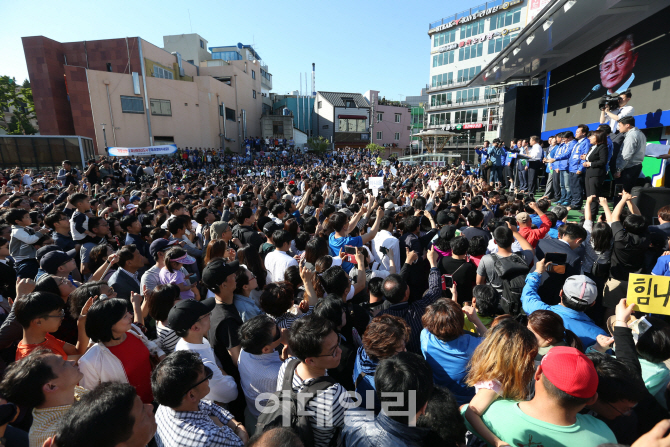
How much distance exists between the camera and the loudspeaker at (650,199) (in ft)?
17.6

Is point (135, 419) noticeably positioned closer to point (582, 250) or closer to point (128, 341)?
point (128, 341)

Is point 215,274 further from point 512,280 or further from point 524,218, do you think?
point 524,218

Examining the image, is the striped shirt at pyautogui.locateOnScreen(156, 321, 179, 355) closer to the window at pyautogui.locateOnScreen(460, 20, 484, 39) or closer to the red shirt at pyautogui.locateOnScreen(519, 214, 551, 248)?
the red shirt at pyautogui.locateOnScreen(519, 214, 551, 248)

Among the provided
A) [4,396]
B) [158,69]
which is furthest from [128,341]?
[158,69]

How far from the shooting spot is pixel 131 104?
2581 centimetres

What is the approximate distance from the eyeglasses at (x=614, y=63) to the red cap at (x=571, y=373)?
11.9 metres

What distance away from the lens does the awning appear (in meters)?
7.82

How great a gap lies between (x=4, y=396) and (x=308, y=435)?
152cm

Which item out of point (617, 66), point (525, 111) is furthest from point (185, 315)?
point (525, 111)

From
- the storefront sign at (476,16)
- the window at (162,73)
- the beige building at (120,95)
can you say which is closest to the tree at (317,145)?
the beige building at (120,95)

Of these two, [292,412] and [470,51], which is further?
[470,51]

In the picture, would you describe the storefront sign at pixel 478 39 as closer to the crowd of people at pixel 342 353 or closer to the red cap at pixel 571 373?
the crowd of people at pixel 342 353

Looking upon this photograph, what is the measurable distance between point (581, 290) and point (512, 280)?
83 centimetres

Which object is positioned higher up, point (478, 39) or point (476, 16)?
point (476, 16)
